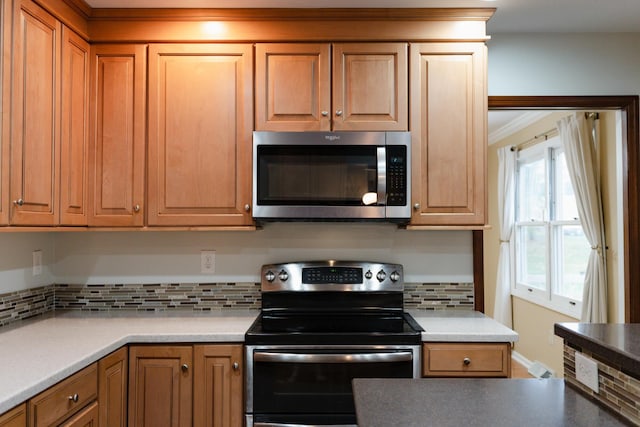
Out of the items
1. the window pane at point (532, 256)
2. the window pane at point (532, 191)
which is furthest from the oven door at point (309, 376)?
the window pane at point (532, 191)

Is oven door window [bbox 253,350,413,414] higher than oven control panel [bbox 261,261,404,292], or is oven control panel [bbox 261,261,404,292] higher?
oven control panel [bbox 261,261,404,292]

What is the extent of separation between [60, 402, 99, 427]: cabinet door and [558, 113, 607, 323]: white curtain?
2957 millimetres

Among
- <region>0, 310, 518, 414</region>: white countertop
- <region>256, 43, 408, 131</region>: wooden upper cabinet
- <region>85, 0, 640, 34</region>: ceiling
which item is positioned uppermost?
<region>85, 0, 640, 34</region>: ceiling

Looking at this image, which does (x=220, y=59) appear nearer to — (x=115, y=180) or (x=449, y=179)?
(x=115, y=180)

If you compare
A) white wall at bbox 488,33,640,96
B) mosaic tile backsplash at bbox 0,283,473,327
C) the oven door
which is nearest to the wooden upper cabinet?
white wall at bbox 488,33,640,96

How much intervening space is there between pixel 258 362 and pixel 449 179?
1.26 m

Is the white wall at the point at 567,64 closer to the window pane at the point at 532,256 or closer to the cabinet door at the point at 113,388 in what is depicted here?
the window pane at the point at 532,256

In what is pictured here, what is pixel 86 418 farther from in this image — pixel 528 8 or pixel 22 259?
pixel 528 8

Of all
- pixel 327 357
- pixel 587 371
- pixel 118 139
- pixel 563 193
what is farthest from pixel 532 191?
pixel 118 139

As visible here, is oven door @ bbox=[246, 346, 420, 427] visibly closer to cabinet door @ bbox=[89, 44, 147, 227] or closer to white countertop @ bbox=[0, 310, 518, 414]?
white countertop @ bbox=[0, 310, 518, 414]

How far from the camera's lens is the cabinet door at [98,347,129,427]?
1590 mm

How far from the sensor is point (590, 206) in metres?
2.90

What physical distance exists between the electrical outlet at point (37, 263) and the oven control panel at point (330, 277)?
46.9 inches

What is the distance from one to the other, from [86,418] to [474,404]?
1351mm
